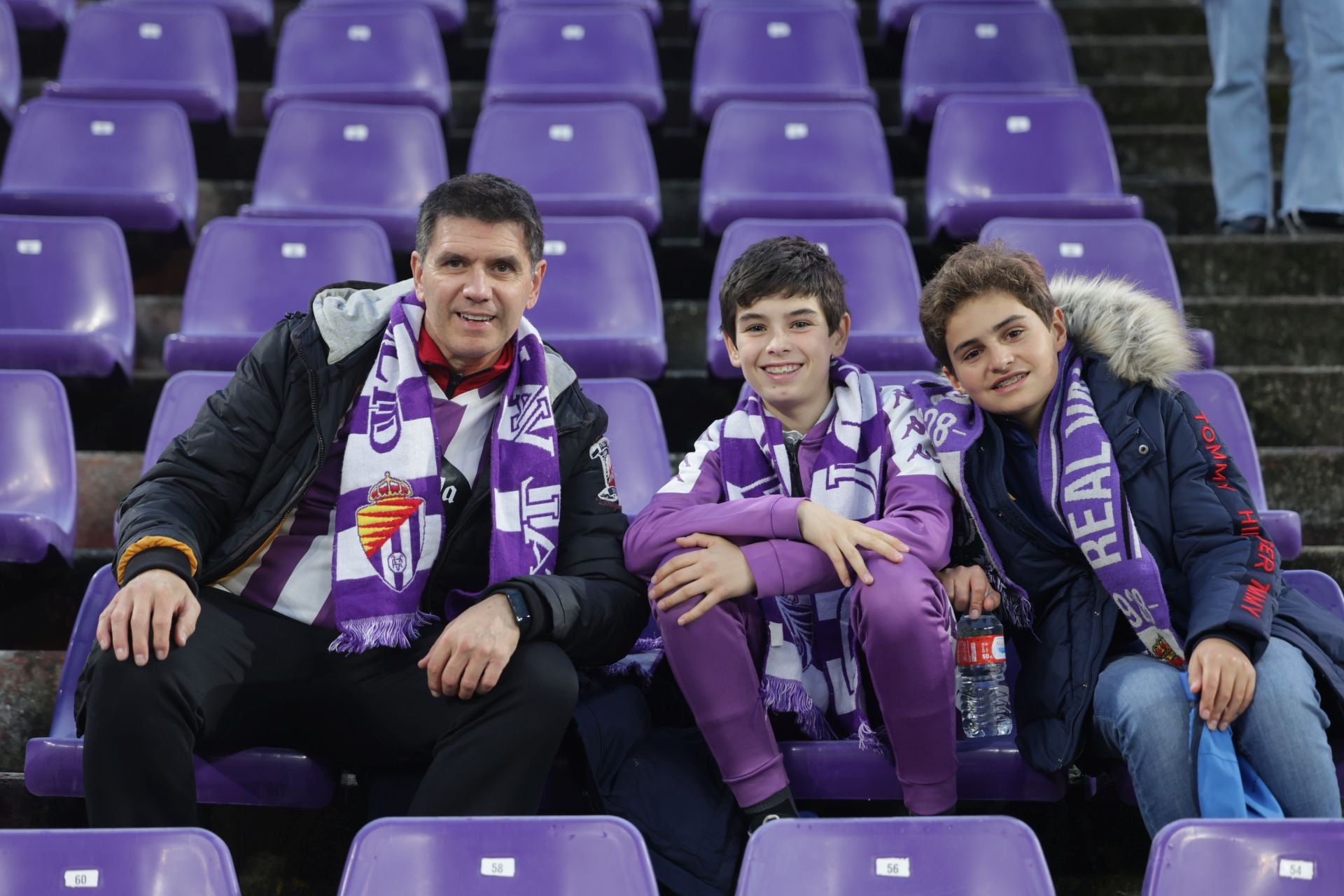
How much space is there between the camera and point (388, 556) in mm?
1930

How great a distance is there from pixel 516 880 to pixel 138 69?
3274mm

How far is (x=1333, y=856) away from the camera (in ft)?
4.71

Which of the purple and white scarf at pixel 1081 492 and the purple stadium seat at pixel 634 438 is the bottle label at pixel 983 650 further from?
the purple stadium seat at pixel 634 438

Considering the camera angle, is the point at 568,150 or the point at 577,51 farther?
the point at 577,51

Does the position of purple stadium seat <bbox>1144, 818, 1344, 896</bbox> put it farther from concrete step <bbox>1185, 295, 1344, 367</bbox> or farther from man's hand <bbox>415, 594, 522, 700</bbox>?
concrete step <bbox>1185, 295, 1344, 367</bbox>

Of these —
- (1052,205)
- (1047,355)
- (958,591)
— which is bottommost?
(958,591)

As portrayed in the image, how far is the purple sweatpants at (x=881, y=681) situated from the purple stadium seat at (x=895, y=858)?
30 centimetres

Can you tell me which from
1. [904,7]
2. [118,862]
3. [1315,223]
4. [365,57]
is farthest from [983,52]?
[118,862]

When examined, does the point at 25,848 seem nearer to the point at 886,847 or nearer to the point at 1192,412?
the point at 886,847

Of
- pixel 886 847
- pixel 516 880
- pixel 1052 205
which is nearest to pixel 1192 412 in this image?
pixel 886 847

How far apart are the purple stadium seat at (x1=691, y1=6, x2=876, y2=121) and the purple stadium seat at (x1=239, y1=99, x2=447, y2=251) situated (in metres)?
0.83

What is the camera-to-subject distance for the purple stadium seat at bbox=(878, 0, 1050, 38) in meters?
4.19

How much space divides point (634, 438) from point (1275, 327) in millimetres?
1644

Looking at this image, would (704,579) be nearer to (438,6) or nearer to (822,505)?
(822,505)
